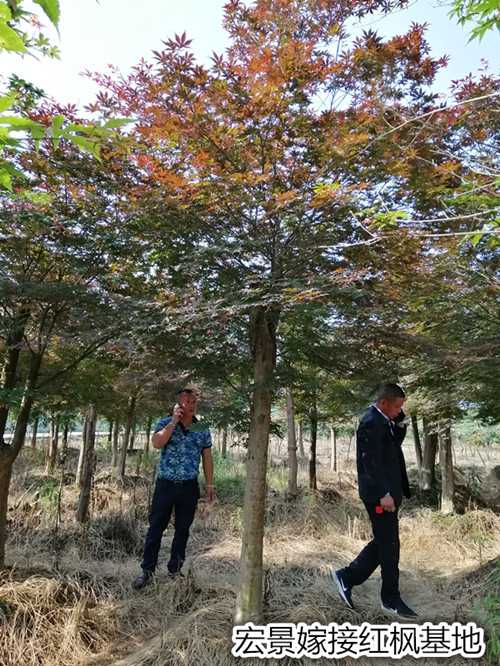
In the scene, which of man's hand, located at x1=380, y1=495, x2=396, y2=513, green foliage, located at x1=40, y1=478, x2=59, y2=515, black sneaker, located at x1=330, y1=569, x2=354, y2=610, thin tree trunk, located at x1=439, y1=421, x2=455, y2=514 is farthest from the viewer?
thin tree trunk, located at x1=439, y1=421, x2=455, y2=514

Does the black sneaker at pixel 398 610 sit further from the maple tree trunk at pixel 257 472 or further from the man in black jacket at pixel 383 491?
the maple tree trunk at pixel 257 472

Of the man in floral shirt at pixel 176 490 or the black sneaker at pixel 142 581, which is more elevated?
the man in floral shirt at pixel 176 490

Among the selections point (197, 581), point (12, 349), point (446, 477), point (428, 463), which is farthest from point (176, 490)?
point (428, 463)

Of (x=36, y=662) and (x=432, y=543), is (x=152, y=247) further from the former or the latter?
(x=432, y=543)

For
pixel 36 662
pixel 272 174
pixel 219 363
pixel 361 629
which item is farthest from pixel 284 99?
pixel 36 662

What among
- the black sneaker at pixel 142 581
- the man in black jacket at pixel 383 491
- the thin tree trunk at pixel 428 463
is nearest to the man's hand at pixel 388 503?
the man in black jacket at pixel 383 491

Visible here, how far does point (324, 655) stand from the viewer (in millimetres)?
2619

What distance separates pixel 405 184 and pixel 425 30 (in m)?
1.01

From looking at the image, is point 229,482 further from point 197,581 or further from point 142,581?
point 142,581

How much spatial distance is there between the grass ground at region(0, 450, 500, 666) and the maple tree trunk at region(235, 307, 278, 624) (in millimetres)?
219

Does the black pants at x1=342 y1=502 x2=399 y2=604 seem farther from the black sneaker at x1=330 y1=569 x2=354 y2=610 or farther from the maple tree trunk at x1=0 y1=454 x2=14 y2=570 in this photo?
the maple tree trunk at x1=0 y1=454 x2=14 y2=570

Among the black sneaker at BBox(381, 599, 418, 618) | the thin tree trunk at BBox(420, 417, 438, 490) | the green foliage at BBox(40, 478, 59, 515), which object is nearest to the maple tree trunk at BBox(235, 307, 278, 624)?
the black sneaker at BBox(381, 599, 418, 618)

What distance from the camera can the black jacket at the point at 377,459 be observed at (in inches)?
121

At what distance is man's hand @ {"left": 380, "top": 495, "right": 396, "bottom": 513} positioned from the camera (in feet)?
9.75
